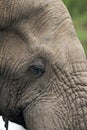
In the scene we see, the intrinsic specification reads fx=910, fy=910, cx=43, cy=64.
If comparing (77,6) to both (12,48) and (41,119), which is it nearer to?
(12,48)

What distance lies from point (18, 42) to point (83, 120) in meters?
0.72

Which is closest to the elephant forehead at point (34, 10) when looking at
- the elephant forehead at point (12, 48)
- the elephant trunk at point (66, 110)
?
the elephant forehead at point (12, 48)

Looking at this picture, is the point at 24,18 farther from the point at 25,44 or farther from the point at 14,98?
the point at 14,98

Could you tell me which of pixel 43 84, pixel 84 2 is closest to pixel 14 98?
pixel 43 84

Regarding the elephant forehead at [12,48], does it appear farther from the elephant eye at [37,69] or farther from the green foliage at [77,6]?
the green foliage at [77,6]

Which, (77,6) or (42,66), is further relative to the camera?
(77,6)

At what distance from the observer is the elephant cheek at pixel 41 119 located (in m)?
6.04

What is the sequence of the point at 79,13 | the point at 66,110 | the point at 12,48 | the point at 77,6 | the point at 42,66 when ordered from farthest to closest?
the point at 77,6 → the point at 79,13 → the point at 12,48 → the point at 42,66 → the point at 66,110

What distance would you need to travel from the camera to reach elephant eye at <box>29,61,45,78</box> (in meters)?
6.11

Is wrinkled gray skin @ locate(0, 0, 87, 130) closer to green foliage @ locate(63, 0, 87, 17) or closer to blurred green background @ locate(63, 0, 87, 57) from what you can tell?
blurred green background @ locate(63, 0, 87, 57)

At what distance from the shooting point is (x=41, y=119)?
6074mm

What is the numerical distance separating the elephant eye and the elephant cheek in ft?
0.68

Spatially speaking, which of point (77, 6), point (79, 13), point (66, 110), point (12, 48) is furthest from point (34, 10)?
point (77, 6)

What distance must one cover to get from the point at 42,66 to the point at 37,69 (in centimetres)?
6
